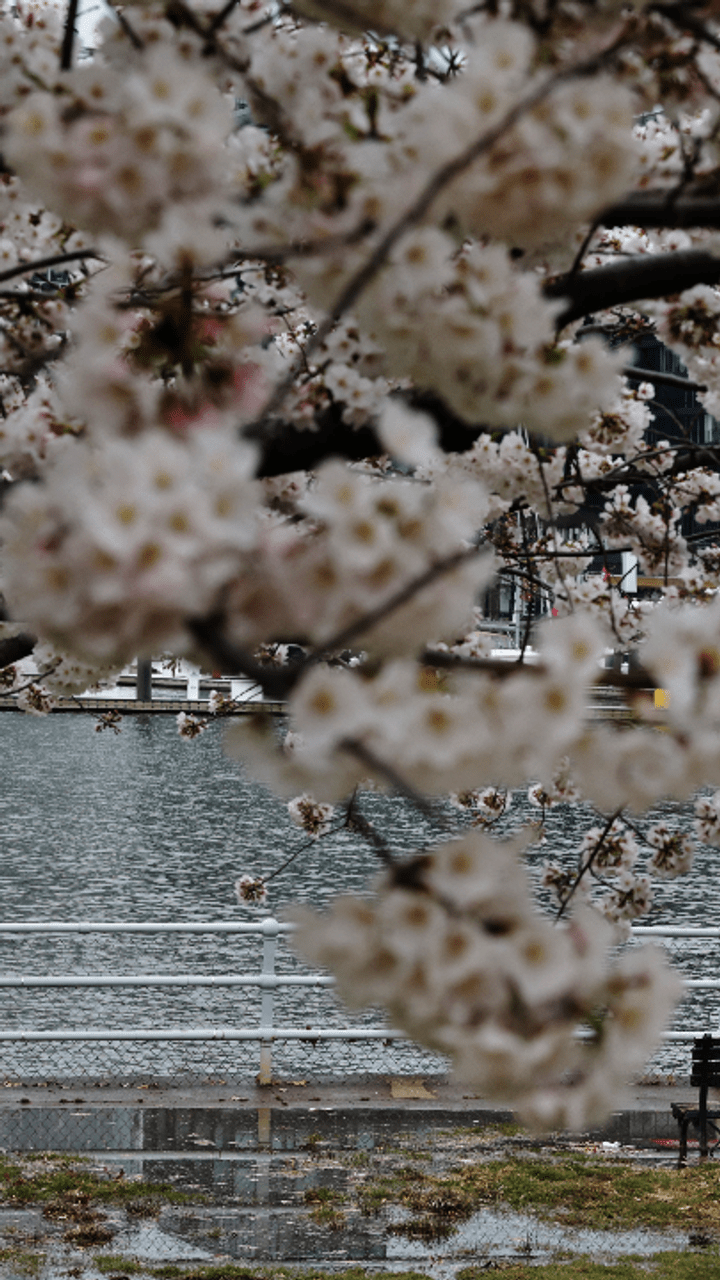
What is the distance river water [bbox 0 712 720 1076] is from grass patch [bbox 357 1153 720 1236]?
1.45 m

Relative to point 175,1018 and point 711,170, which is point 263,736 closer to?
point 711,170

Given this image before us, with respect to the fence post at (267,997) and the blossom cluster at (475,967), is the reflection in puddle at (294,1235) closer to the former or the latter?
the fence post at (267,997)

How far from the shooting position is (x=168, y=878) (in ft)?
89.4

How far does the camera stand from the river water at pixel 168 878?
1659 centimetres

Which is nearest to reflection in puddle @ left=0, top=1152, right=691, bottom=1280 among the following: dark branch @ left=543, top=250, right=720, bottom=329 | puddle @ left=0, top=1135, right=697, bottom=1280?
puddle @ left=0, top=1135, right=697, bottom=1280

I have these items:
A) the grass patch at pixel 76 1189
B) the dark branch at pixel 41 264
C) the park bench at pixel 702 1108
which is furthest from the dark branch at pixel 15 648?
the park bench at pixel 702 1108

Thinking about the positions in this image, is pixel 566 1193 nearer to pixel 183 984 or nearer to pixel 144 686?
pixel 183 984

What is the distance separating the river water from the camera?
16.6m

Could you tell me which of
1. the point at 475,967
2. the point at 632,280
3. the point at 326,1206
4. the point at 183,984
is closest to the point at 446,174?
the point at 475,967

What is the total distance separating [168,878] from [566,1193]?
19742mm

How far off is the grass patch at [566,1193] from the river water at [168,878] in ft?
4.76

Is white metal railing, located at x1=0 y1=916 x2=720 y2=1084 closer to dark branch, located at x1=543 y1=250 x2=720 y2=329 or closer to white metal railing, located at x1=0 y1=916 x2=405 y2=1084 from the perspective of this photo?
white metal railing, located at x1=0 y1=916 x2=405 y2=1084

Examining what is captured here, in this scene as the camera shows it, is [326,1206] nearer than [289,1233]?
No

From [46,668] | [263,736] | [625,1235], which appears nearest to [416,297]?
[263,736]
